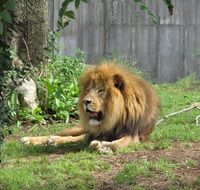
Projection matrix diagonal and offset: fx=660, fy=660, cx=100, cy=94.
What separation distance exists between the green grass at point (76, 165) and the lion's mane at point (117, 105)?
188 millimetres

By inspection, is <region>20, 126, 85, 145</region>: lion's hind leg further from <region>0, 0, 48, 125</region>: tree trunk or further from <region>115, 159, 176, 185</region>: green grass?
<region>0, 0, 48, 125</region>: tree trunk

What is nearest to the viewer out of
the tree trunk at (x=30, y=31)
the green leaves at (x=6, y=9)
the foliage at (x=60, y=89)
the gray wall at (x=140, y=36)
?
the green leaves at (x=6, y=9)

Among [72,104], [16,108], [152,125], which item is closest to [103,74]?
[152,125]

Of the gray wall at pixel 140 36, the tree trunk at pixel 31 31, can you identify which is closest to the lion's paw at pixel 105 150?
the tree trunk at pixel 31 31

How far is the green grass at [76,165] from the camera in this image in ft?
16.0

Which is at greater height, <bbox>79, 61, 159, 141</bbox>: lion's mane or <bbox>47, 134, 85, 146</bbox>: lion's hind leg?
<bbox>79, 61, 159, 141</bbox>: lion's mane

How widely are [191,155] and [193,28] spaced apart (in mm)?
10005

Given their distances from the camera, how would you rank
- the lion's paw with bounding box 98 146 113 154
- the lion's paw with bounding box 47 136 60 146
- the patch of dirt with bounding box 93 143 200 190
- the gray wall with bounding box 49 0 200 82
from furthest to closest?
the gray wall with bounding box 49 0 200 82 → the lion's paw with bounding box 47 136 60 146 → the lion's paw with bounding box 98 146 113 154 → the patch of dirt with bounding box 93 143 200 190

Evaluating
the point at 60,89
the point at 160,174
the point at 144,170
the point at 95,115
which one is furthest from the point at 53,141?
the point at 60,89

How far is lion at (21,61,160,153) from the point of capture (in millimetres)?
5922

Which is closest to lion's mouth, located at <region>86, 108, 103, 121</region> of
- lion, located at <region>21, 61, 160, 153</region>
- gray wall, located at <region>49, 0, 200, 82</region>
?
lion, located at <region>21, 61, 160, 153</region>

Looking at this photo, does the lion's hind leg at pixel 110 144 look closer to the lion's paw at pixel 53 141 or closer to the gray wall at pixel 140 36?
the lion's paw at pixel 53 141

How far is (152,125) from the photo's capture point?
6.41m

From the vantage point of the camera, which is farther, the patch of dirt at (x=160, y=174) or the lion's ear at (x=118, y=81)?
the lion's ear at (x=118, y=81)
